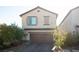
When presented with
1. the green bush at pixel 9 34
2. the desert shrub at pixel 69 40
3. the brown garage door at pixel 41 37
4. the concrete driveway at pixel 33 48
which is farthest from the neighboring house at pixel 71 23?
the green bush at pixel 9 34

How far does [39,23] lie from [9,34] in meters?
0.49

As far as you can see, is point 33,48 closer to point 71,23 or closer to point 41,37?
point 41,37

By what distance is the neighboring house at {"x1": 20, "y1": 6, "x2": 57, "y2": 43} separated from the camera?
112 inches

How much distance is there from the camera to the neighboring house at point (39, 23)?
112 inches

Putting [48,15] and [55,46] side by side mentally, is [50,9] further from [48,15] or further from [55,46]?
[55,46]

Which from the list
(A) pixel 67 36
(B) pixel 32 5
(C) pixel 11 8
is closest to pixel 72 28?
(A) pixel 67 36

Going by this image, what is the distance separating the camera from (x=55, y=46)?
111 inches

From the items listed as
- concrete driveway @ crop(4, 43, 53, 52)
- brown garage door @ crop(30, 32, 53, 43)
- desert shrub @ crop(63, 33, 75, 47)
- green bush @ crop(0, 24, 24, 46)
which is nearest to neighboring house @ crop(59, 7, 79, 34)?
desert shrub @ crop(63, 33, 75, 47)

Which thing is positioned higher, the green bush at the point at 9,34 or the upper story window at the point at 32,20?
the upper story window at the point at 32,20

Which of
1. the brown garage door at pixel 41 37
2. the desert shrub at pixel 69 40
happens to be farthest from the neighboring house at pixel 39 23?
the desert shrub at pixel 69 40

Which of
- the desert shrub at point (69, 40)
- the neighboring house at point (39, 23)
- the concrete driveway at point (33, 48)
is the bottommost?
the concrete driveway at point (33, 48)

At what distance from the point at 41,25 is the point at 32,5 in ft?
1.13

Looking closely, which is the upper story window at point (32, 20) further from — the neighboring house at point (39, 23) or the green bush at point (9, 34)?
the green bush at point (9, 34)

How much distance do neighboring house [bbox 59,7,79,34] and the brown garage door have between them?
0.73 ft
